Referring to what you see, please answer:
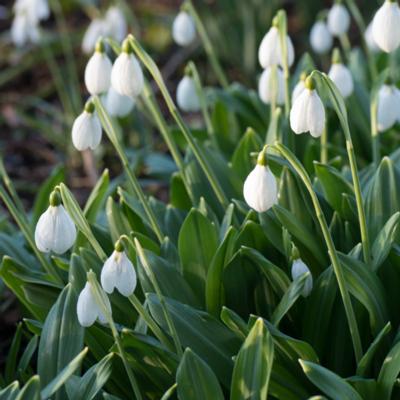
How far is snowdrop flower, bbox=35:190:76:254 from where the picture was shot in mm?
2088

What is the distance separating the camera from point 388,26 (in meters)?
2.38

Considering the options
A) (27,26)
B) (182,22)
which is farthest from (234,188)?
(27,26)

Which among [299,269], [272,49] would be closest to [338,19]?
[272,49]

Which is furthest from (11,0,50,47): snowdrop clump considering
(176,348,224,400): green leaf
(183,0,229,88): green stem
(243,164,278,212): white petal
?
(176,348,224,400): green leaf

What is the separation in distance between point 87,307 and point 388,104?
4.18 ft

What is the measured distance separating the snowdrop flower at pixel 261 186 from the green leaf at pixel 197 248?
491 millimetres

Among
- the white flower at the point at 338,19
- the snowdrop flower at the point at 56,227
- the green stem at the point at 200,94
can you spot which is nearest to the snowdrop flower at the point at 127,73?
the snowdrop flower at the point at 56,227

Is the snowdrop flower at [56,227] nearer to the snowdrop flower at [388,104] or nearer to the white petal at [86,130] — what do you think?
the white petal at [86,130]

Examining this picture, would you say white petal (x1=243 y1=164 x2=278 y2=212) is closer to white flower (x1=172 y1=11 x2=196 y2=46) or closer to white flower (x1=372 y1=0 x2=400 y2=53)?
white flower (x1=372 y1=0 x2=400 y2=53)

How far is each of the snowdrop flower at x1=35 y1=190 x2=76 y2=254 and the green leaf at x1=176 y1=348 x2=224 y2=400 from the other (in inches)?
16.3

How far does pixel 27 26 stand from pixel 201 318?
2.64 m

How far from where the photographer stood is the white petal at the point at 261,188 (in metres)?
2.00

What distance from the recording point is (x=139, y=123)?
4.58m

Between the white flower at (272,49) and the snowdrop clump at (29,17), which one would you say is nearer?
the white flower at (272,49)
